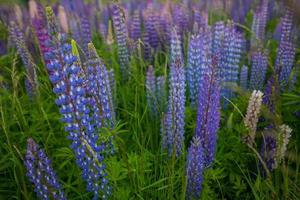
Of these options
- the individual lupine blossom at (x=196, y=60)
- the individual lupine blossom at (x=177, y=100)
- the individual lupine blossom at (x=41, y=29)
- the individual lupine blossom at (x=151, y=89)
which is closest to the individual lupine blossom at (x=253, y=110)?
the individual lupine blossom at (x=177, y=100)

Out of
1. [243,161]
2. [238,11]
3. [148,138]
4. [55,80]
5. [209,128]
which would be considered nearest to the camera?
[55,80]

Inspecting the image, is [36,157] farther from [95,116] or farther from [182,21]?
[182,21]

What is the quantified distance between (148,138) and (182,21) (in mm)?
2169

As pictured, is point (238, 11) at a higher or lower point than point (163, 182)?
higher

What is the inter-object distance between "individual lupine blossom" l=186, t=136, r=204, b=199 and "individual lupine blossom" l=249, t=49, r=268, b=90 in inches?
60.6

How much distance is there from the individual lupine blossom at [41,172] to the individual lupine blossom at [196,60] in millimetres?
1724

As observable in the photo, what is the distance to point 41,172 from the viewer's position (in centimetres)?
206

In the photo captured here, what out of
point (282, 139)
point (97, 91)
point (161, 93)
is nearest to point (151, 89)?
point (161, 93)

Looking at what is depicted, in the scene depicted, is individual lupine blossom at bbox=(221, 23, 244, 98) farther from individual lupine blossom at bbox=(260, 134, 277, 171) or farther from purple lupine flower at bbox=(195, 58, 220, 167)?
purple lupine flower at bbox=(195, 58, 220, 167)

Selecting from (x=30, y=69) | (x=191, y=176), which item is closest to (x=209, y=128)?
(x=191, y=176)

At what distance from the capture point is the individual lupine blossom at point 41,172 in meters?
2.01

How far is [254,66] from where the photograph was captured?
11.8ft

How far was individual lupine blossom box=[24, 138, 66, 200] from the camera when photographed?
6.59ft

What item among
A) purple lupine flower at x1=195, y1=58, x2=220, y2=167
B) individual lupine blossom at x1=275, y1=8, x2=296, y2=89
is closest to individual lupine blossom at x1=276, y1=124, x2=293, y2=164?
purple lupine flower at x1=195, y1=58, x2=220, y2=167
